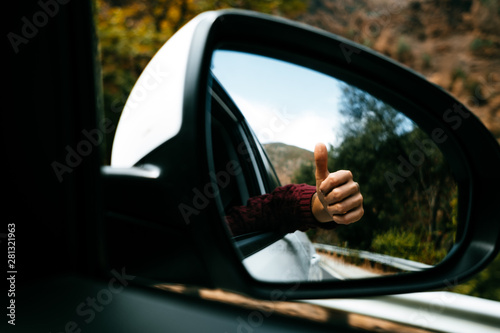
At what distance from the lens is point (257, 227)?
3.74 ft

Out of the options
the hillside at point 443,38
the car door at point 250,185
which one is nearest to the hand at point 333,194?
the car door at point 250,185

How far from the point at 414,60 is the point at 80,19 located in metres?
29.5

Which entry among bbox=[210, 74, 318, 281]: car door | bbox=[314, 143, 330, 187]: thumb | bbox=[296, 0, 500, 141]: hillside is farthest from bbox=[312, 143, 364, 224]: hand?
bbox=[296, 0, 500, 141]: hillside

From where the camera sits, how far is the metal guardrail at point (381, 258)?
3.92ft

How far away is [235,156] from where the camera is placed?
134cm

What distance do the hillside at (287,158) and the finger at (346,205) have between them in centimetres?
13

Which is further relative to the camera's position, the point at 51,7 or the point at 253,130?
the point at 253,130

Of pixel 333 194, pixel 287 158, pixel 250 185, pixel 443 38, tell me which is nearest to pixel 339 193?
pixel 333 194

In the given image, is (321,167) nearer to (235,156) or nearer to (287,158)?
(287,158)

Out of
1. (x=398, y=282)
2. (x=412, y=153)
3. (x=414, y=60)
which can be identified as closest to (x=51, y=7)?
(x=412, y=153)

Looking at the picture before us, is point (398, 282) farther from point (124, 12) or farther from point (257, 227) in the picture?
point (124, 12)

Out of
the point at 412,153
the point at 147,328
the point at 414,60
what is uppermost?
the point at 414,60

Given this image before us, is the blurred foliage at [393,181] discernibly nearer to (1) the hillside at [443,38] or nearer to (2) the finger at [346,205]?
(2) the finger at [346,205]

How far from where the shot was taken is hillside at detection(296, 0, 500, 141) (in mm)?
23109
